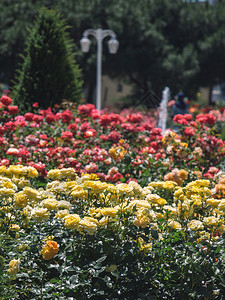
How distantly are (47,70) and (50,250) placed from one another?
5.39m

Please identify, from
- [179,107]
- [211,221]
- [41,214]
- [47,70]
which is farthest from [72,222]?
[179,107]

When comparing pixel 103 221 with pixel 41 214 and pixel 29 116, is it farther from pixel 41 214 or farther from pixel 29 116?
pixel 29 116

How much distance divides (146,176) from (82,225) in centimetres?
206

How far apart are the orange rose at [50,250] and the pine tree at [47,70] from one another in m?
5.02

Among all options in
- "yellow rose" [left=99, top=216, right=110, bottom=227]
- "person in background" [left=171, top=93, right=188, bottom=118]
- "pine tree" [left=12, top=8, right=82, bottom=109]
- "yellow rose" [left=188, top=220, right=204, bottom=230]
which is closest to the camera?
"yellow rose" [left=99, top=216, right=110, bottom=227]

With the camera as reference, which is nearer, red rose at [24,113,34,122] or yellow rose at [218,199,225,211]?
yellow rose at [218,199,225,211]

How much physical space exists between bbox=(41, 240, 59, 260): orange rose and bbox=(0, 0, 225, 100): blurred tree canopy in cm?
1979

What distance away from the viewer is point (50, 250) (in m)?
2.65

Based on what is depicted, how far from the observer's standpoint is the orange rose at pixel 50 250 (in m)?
2.65

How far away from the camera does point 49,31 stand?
7801 mm

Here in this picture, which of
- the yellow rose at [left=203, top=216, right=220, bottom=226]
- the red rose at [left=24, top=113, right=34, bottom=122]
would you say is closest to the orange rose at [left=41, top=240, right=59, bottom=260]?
the yellow rose at [left=203, top=216, right=220, bottom=226]

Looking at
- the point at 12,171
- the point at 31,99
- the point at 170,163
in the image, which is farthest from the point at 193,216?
the point at 31,99

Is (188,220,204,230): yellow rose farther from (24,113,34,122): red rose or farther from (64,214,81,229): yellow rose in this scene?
(24,113,34,122): red rose

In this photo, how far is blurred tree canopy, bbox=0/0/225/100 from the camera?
75.7 ft
